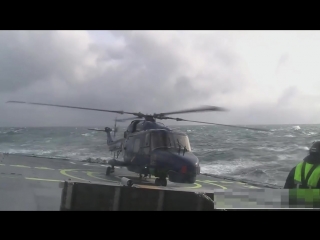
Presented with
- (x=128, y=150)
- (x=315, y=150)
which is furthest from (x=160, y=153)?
(x=315, y=150)

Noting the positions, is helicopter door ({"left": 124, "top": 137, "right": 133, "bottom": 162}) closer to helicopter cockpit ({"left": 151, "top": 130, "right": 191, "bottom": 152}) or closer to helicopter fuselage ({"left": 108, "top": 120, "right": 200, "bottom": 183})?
helicopter fuselage ({"left": 108, "top": 120, "right": 200, "bottom": 183})

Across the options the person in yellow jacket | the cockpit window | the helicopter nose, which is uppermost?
the cockpit window

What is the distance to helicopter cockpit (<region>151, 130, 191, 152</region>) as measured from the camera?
10.3 meters

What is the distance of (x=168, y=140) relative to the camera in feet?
34.1

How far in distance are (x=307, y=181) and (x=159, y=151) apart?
6.19m

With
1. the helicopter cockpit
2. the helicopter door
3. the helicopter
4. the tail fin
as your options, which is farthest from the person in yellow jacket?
the tail fin

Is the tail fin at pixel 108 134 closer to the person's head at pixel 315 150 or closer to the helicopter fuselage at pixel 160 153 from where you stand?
the helicopter fuselage at pixel 160 153

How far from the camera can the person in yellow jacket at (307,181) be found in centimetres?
399

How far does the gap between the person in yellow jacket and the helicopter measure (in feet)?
15.1

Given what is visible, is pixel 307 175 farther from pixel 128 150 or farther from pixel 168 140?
pixel 128 150

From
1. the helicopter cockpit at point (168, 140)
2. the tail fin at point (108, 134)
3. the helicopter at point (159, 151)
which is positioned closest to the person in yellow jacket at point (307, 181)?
the helicopter at point (159, 151)
